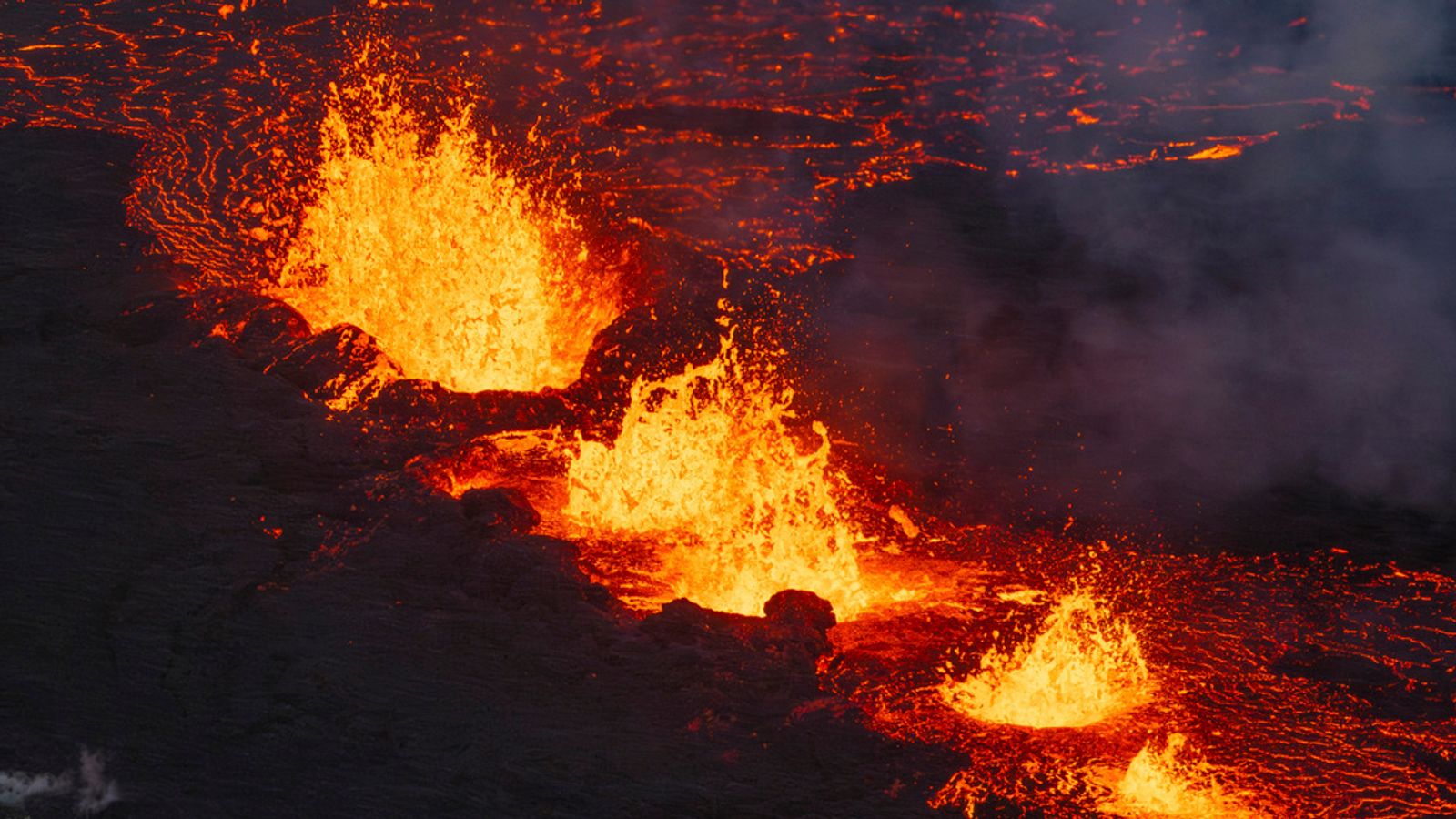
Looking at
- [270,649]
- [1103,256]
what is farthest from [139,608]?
[1103,256]

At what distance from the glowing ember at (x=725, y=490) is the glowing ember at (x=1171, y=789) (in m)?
0.95

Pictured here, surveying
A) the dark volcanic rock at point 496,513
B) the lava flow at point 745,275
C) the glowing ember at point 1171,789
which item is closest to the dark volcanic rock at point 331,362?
the lava flow at point 745,275

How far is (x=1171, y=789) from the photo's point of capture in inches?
135

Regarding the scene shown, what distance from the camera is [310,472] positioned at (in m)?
4.31

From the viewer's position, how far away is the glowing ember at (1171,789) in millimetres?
3351

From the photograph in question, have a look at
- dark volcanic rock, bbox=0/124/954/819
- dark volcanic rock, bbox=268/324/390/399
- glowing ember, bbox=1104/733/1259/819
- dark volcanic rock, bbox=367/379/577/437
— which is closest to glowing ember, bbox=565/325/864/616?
dark volcanic rock, bbox=367/379/577/437

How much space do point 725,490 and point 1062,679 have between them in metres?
1.24

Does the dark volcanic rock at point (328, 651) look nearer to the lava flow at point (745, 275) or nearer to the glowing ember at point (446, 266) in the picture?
the lava flow at point (745, 275)

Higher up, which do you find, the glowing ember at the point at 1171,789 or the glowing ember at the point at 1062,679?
the glowing ember at the point at 1062,679

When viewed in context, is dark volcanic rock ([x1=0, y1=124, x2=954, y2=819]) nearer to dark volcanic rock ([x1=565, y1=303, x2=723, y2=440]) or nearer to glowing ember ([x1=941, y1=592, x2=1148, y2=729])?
glowing ember ([x1=941, y1=592, x2=1148, y2=729])

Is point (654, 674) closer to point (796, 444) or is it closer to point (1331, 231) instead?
point (796, 444)

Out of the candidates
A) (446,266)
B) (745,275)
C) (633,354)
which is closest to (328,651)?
(633,354)

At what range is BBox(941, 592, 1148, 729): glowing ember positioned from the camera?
3.73 m

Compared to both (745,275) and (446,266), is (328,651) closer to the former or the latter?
(446,266)
